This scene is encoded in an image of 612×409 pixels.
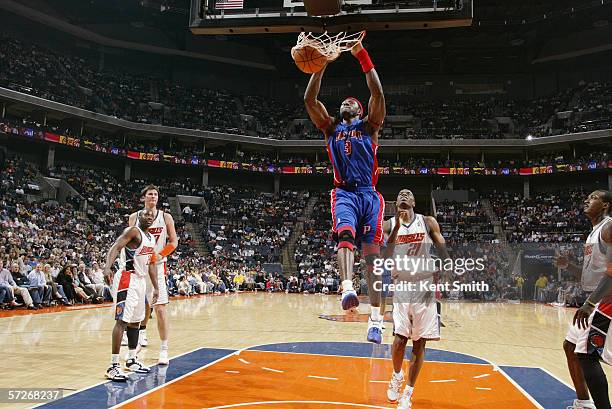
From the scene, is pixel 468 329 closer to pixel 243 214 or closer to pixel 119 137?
pixel 243 214

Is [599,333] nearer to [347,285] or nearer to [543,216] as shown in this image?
[347,285]

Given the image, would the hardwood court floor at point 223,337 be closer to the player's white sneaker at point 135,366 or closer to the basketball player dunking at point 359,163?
the player's white sneaker at point 135,366

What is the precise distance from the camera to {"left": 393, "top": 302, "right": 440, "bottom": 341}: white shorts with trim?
4941 millimetres

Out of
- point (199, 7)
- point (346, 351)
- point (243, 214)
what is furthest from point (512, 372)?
point (243, 214)

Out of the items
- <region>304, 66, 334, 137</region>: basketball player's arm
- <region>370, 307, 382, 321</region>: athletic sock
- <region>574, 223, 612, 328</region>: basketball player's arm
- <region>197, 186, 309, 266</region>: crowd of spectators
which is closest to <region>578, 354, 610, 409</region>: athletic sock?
<region>574, 223, 612, 328</region>: basketball player's arm

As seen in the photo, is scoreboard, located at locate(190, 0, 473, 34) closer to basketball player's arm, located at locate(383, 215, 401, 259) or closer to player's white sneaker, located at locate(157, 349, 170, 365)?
basketball player's arm, located at locate(383, 215, 401, 259)

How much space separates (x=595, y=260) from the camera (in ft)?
15.6

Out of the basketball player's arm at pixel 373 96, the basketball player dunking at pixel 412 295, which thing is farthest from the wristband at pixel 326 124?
the basketball player dunking at pixel 412 295

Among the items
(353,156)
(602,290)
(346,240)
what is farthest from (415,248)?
(602,290)

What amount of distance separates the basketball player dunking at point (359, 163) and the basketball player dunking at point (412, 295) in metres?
0.40

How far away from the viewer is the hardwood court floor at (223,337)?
6004mm

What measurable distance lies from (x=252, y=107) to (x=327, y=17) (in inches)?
1186

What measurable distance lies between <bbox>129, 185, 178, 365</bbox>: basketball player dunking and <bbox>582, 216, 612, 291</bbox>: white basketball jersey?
485cm

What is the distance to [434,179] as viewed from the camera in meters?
34.2
